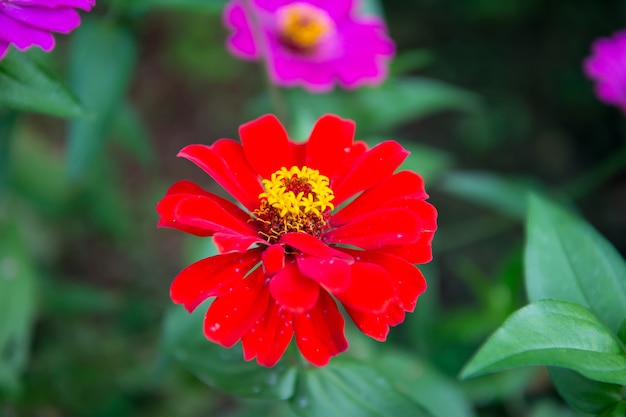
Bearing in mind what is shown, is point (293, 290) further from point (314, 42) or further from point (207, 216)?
point (314, 42)

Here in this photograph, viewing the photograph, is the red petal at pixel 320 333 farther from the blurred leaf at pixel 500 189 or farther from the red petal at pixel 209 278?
the blurred leaf at pixel 500 189

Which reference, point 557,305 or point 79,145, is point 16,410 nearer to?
point 79,145

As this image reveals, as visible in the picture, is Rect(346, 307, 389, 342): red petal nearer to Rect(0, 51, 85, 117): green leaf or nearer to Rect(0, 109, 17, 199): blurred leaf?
Rect(0, 51, 85, 117): green leaf

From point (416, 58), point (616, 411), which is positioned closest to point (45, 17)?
point (616, 411)

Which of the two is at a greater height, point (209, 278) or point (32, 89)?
point (32, 89)

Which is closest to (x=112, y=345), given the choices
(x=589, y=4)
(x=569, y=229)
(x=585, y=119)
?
(x=569, y=229)
